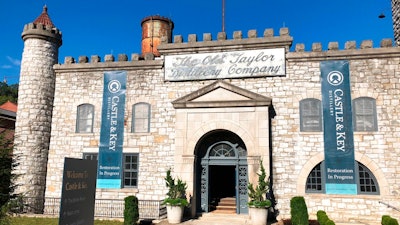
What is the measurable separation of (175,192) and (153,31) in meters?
13.1

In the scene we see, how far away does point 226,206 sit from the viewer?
15922mm

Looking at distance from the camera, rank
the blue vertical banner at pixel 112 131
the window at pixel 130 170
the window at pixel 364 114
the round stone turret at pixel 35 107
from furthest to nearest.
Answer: the round stone turret at pixel 35 107, the blue vertical banner at pixel 112 131, the window at pixel 130 170, the window at pixel 364 114

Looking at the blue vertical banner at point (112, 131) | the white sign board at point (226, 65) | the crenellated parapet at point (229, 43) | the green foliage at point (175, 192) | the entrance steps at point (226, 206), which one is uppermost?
the crenellated parapet at point (229, 43)

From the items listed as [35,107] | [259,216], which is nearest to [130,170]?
[35,107]

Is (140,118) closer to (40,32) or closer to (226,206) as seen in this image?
(226,206)

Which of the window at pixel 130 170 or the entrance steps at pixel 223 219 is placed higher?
the window at pixel 130 170

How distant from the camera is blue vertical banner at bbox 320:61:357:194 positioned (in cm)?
1410

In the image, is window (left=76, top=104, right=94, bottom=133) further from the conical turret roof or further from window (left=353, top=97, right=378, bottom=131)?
window (left=353, top=97, right=378, bottom=131)

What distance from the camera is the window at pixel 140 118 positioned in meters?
16.3

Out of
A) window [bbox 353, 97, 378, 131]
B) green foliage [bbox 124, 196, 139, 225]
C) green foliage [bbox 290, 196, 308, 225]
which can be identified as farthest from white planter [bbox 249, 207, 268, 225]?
window [bbox 353, 97, 378, 131]

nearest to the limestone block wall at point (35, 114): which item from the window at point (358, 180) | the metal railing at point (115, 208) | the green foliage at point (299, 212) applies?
the metal railing at point (115, 208)

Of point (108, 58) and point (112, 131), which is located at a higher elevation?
point (108, 58)

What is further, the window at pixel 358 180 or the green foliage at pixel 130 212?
the window at pixel 358 180

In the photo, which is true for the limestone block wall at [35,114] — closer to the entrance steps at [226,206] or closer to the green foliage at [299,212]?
the entrance steps at [226,206]
